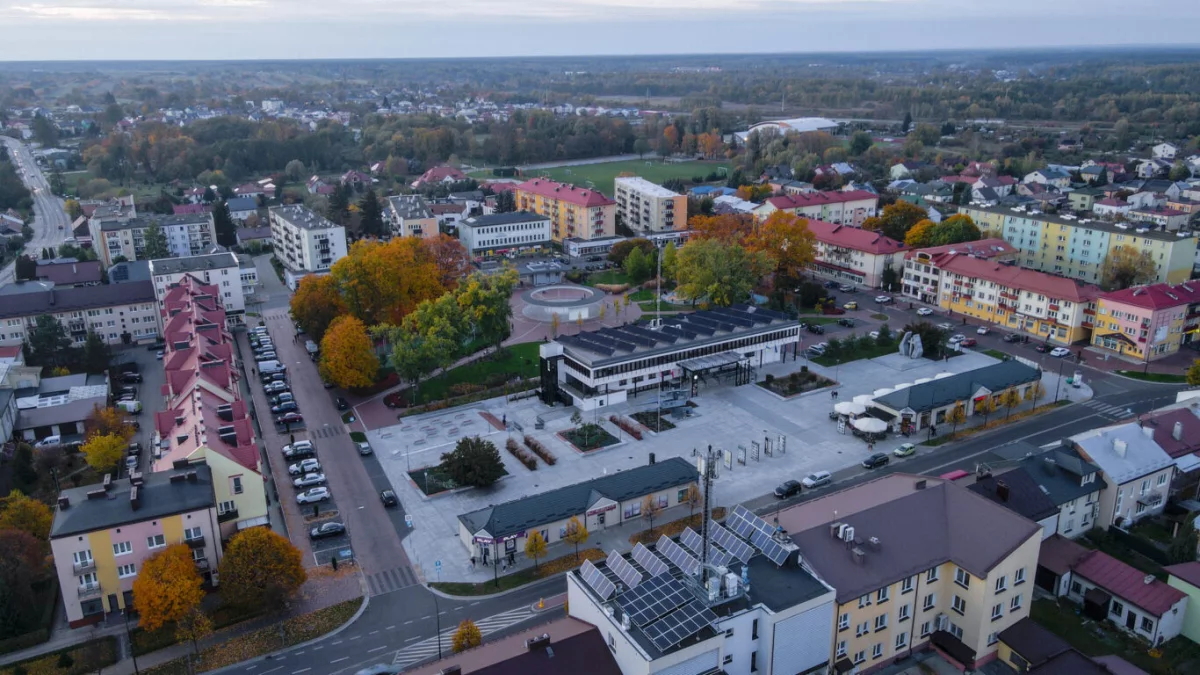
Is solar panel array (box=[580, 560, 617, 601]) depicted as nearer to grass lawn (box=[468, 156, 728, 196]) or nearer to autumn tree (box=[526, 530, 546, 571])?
autumn tree (box=[526, 530, 546, 571])

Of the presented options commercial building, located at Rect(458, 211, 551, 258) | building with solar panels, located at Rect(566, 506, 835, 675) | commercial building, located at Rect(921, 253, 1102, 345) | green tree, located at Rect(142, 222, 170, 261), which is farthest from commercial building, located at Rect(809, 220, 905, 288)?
green tree, located at Rect(142, 222, 170, 261)

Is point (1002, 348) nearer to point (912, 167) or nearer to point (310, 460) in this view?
point (310, 460)

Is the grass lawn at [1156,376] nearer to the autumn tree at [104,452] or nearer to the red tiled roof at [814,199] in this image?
the red tiled roof at [814,199]

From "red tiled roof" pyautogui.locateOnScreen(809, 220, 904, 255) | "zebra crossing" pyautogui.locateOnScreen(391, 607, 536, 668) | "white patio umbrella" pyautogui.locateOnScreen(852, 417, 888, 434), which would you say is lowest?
"zebra crossing" pyautogui.locateOnScreen(391, 607, 536, 668)

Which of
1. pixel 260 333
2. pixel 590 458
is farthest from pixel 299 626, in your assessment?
pixel 260 333

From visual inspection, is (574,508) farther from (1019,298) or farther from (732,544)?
(1019,298)

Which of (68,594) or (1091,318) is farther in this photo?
(1091,318)

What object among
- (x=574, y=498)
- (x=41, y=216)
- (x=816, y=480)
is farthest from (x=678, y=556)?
(x=41, y=216)
